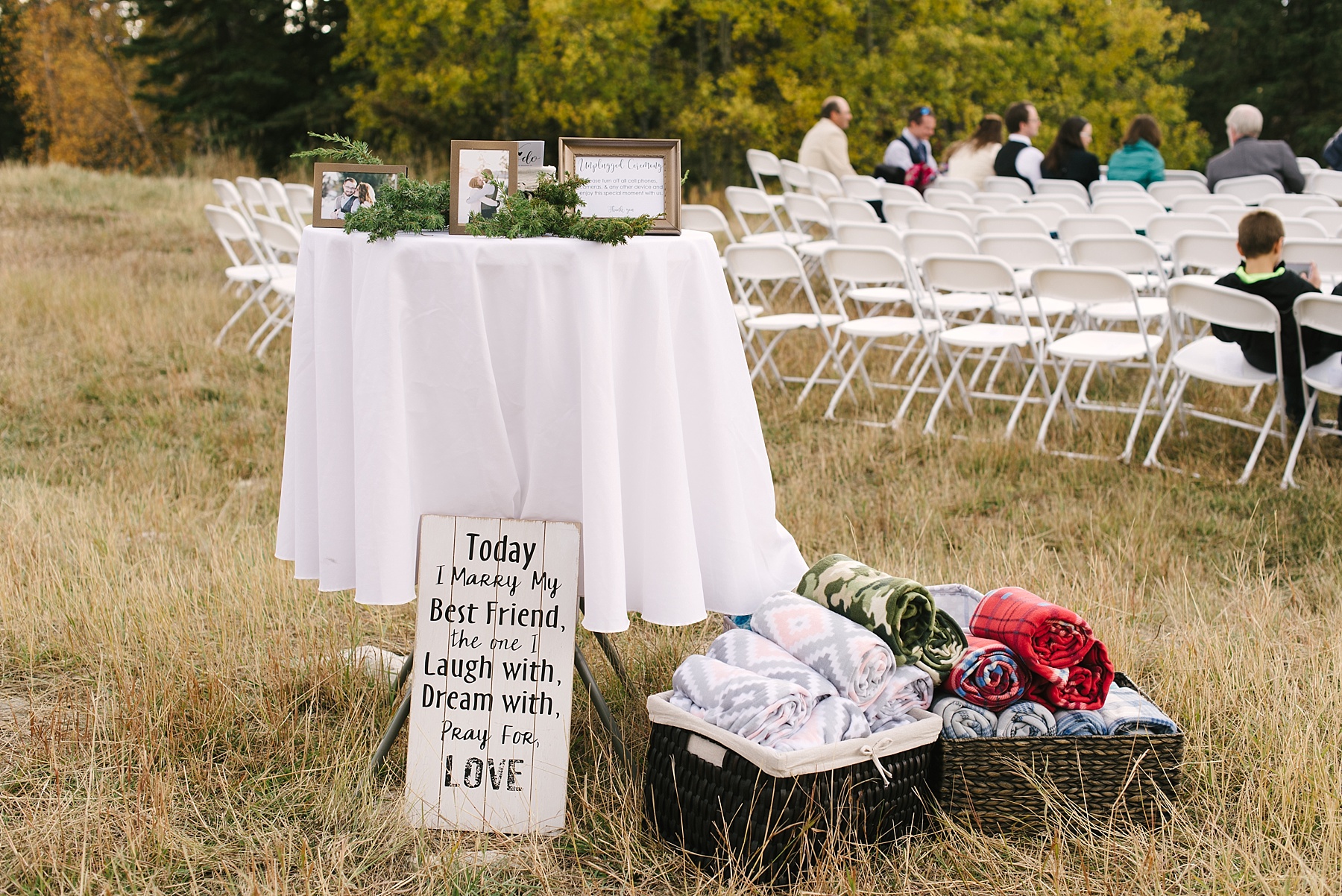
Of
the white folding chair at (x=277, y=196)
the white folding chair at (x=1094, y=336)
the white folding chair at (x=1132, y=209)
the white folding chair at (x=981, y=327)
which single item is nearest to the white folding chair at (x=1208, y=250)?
the white folding chair at (x=1094, y=336)

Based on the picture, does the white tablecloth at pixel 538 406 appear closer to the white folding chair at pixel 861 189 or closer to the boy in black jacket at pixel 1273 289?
the boy in black jacket at pixel 1273 289

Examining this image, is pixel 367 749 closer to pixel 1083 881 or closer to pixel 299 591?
pixel 299 591

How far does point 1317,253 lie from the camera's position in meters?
5.92

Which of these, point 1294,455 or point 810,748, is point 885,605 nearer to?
point 810,748

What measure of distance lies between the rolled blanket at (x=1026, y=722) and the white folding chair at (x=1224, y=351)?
124 inches

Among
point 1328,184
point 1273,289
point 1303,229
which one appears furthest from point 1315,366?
point 1328,184

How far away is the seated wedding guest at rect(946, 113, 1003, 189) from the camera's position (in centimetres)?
1180

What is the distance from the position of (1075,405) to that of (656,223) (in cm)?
431

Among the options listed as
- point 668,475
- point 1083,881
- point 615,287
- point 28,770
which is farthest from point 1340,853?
point 28,770

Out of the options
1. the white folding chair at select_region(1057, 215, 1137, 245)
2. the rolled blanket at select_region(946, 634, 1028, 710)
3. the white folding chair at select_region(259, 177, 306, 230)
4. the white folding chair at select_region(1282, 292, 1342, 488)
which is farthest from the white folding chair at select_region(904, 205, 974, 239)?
the rolled blanket at select_region(946, 634, 1028, 710)

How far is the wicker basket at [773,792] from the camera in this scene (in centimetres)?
250

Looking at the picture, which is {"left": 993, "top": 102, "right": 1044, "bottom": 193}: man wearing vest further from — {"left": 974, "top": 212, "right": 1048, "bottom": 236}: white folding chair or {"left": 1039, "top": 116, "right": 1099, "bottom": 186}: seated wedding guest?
{"left": 974, "top": 212, "right": 1048, "bottom": 236}: white folding chair

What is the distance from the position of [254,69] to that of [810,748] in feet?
87.8

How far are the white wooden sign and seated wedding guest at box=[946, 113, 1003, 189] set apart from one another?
992 cm
